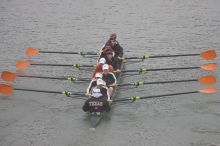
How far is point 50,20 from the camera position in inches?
1832

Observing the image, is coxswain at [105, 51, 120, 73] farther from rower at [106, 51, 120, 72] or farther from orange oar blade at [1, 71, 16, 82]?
orange oar blade at [1, 71, 16, 82]

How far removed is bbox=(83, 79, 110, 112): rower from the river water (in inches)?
40.1

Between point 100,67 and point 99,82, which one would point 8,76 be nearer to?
point 100,67

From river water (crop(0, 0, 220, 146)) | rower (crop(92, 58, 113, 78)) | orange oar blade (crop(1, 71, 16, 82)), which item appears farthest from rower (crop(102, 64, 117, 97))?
orange oar blade (crop(1, 71, 16, 82))

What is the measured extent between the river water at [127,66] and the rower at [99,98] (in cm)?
102

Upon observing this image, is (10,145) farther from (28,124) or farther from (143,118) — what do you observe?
(143,118)

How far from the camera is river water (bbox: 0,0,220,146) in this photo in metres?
20.4

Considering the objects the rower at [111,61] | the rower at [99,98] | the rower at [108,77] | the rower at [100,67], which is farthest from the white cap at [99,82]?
the rower at [111,61]

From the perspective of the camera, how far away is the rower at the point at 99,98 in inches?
805

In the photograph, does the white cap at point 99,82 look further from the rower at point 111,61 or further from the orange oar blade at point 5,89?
the orange oar blade at point 5,89

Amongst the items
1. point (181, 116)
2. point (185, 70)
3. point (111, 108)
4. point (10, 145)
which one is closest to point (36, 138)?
point (10, 145)

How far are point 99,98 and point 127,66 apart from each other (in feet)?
31.0

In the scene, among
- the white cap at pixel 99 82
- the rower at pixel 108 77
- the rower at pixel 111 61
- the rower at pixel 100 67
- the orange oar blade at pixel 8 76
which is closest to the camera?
the white cap at pixel 99 82

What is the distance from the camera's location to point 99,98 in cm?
2062
